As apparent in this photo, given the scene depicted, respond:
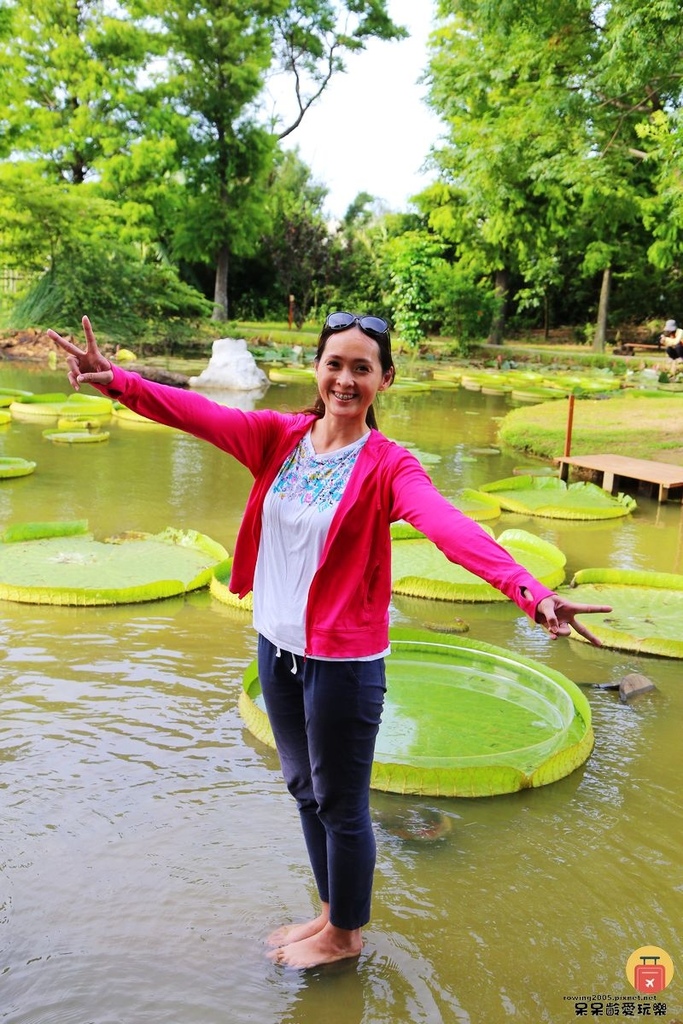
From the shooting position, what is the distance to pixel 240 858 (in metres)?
2.78

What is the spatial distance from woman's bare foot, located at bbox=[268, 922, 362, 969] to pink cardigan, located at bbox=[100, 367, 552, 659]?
79cm

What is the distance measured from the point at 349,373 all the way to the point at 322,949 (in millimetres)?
1384

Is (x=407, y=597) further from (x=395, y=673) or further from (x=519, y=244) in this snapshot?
(x=519, y=244)

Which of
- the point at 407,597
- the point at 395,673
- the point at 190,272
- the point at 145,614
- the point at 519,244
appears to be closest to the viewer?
the point at 395,673

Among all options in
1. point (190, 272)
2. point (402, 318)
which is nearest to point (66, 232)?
point (402, 318)

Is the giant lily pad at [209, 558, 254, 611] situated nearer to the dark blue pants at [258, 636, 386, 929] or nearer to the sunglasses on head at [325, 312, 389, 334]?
the dark blue pants at [258, 636, 386, 929]

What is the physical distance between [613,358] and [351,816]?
2091cm

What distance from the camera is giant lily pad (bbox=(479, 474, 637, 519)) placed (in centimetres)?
723

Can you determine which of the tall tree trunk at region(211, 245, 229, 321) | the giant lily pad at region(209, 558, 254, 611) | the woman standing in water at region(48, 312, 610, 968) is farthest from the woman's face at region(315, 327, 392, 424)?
the tall tree trunk at region(211, 245, 229, 321)

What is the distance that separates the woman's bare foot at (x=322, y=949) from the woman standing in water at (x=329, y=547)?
8 cm

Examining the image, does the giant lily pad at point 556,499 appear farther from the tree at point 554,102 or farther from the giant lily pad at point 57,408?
the giant lily pad at point 57,408

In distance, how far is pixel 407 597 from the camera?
5340mm

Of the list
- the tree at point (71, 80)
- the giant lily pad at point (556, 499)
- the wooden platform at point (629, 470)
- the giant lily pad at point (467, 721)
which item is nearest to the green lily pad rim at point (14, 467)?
the giant lily pad at point (556, 499)

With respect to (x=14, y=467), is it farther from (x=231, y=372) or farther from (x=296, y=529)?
(x=231, y=372)
